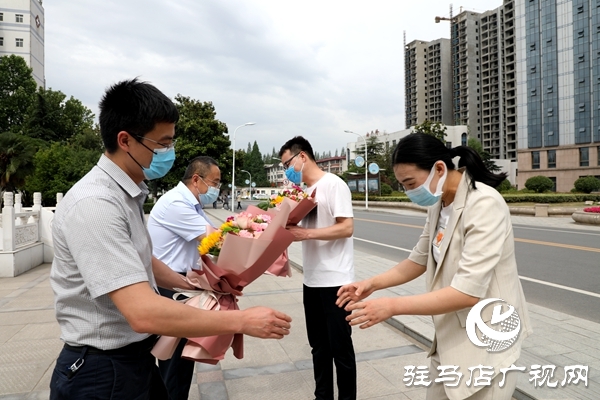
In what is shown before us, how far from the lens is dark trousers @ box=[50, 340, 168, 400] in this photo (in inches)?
57.5

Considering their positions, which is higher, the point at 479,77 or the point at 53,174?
the point at 479,77

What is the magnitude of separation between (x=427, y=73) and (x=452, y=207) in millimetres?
111326

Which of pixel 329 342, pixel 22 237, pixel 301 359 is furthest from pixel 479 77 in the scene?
pixel 329 342

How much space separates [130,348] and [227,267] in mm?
524

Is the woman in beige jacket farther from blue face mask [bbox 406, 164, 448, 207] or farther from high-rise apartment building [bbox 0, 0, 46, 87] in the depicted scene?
high-rise apartment building [bbox 0, 0, 46, 87]

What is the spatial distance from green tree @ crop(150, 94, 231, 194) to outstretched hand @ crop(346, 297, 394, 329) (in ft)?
104

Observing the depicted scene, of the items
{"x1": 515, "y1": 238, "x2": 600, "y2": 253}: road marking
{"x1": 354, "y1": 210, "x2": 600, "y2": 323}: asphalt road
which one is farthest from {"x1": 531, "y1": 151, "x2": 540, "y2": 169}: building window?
{"x1": 515, "y1": 238, "x2": 600, "y2": 253}: road marking

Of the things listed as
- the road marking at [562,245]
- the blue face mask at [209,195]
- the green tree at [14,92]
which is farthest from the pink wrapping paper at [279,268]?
the green tree at [14,92]

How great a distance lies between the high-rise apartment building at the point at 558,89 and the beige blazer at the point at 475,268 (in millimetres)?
61259

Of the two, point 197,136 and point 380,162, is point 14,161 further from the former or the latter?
point 380,162

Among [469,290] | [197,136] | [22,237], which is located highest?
[197,136]

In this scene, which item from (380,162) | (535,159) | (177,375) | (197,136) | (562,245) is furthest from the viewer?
(380,162)

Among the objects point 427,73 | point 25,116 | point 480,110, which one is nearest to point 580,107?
point 480,110

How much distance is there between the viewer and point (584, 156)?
52.9 m
